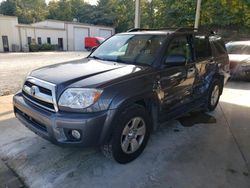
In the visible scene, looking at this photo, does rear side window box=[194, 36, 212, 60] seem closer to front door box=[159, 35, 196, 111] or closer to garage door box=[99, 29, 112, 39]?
front door box=[159, 35, 196, 111]

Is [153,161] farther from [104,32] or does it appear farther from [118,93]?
[104,32]

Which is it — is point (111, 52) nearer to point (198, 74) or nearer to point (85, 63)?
point (85, 63)

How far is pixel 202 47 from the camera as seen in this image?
4.67m

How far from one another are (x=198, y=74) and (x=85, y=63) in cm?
206

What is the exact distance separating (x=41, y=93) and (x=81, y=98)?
597mm

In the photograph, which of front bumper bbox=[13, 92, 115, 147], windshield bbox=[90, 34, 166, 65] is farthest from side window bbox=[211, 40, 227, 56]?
front bumper bbox=[13, 92, 115, 147]

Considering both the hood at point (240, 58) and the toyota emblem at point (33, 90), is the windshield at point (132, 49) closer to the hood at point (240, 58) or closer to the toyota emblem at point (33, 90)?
the toyota emblem at point (33, 90)

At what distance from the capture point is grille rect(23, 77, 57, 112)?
2820 millimetres

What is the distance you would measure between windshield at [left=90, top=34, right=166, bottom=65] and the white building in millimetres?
29129

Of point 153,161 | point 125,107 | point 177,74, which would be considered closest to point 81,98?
point 125,107

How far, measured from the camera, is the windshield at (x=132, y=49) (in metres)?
3.61

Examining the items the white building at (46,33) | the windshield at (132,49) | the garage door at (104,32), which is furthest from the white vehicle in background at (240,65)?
the garage door at (104,32)

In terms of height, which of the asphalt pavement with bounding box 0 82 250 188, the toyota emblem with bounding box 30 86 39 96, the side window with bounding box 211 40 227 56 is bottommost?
the asphalt pavement with bounding box 0 82 250 188

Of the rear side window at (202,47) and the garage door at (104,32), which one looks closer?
the rear side window at (202,47)
